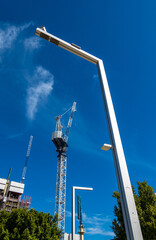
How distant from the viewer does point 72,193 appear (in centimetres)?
957

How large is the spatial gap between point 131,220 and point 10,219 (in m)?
21.1

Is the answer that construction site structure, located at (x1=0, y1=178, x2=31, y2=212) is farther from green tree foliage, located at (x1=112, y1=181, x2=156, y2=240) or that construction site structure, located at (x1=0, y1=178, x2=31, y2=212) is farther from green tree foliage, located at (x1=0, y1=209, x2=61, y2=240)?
green tree foliage, located at (x1=112, y1=181, x2=156, y2=240)

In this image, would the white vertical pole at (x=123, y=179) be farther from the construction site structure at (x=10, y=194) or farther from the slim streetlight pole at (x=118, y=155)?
the construction site structure at (x=10, y=194)

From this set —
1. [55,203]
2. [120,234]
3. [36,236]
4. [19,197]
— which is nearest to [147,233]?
[120,234]

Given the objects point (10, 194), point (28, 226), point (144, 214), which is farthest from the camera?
point (10, 194)

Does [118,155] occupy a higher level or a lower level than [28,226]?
lower

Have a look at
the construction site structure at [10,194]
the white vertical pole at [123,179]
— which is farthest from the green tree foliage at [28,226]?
the construction site structure at [10,194]

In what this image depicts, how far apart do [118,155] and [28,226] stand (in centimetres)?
1861

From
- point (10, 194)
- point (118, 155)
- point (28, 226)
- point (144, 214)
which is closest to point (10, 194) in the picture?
point (10, 194)

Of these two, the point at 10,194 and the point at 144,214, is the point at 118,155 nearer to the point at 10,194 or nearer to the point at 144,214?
the point at 144,214

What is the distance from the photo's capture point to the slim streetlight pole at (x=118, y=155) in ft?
8.27

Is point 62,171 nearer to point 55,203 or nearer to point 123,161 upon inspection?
point 55,203

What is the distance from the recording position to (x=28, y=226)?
1750cm

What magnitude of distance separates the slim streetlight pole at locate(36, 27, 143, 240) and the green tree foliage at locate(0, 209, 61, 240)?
1750cm
